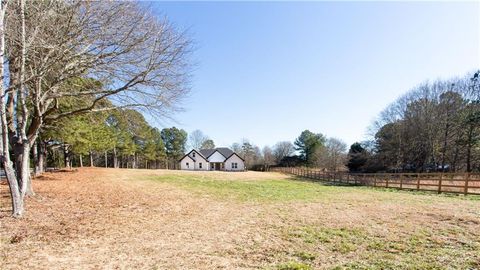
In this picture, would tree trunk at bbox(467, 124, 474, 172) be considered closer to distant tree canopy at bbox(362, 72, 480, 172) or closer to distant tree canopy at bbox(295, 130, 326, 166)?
distant tree canopy at bbox(362, 72, 480, 172)

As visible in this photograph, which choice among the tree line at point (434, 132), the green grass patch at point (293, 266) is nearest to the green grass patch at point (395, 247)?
the green grass patch at point (293, 266)

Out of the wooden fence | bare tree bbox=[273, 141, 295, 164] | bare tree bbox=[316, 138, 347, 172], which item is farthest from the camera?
bare tree bbox=[273, 141, 295, 164]

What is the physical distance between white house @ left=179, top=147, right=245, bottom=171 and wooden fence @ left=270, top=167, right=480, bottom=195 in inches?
950

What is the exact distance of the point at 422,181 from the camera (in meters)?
16.8

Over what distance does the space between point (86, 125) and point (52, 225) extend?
1155 centimetres

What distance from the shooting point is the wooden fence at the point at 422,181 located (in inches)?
496

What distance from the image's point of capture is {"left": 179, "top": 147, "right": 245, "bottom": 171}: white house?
4809 cm

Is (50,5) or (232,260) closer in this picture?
(232,260)

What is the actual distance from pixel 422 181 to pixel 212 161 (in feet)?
120

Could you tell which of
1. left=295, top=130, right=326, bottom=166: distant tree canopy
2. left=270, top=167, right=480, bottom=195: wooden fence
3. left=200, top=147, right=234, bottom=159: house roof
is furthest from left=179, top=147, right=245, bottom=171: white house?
left=270, top=167, right=480, bottom=195: wooden fence

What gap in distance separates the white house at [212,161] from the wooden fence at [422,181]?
79.2ft

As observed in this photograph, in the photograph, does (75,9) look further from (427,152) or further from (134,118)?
(427,152)

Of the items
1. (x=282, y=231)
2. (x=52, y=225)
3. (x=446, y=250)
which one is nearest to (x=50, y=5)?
(x=52, y=225)

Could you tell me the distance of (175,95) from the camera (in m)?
8.74
